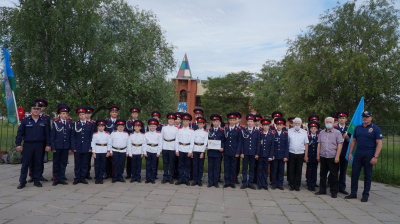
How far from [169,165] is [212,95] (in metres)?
48.2

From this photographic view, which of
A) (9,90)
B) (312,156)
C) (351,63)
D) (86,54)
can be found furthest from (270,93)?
(9,90)

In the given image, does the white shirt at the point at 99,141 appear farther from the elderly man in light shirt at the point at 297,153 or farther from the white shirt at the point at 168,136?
the elderly man in light shirt at the point at 297,153

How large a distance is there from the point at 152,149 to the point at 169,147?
506 mm

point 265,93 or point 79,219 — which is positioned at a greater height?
point 265,93

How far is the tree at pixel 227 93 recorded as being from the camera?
55438mm

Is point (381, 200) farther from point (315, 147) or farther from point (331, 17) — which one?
point (331, 17)

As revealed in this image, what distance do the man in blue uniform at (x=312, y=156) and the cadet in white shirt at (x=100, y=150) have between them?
5.82 m

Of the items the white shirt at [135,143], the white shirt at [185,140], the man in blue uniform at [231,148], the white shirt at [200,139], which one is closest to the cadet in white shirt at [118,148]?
the white shirt at [135,143]

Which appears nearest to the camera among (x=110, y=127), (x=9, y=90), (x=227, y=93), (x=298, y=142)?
(x=298, y=142)

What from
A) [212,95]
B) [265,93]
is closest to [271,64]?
[265,93]

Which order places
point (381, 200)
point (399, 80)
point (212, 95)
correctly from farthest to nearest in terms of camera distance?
point (212, 95), point (399, 80), point (381, 200)

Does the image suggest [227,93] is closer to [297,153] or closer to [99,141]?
[297,153]

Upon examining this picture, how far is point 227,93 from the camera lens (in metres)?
56.0

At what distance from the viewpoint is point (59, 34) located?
13.4 metres
